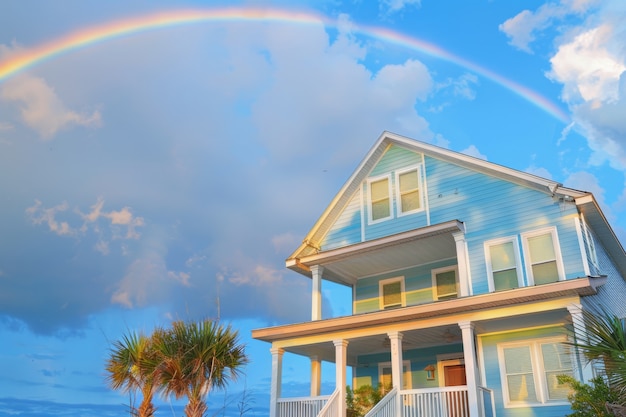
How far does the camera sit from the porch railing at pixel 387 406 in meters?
13.0

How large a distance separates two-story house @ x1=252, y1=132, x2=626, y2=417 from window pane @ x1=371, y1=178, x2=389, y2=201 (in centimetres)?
4

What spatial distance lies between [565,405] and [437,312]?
11.2 feet

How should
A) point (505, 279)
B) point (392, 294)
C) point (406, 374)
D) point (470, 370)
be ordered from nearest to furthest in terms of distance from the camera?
point (470, 370)
point (505, 279)
point (406, 374)
point (392, 294)

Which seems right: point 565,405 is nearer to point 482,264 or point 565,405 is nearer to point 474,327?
point 474,327

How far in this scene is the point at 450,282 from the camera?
16547 millimetres

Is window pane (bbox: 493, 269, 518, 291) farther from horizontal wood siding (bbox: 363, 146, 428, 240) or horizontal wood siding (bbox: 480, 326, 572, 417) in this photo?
horizontal wood siding (bbox: 363, 146, 428, 240)

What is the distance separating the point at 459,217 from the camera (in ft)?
51.0

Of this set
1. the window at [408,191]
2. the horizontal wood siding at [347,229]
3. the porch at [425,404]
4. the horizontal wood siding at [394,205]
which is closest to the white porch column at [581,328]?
the porch at [425,404]

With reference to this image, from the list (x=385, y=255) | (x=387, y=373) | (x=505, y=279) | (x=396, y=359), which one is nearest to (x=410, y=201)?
(x=385, y=255)

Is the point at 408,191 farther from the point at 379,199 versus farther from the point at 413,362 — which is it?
the point at 413,362

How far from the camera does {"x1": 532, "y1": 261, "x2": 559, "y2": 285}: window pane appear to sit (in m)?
13.7

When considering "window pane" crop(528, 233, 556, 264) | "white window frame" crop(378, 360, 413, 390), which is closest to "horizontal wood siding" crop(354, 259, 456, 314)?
"white window frame" crop(378, 360, 413, 390)

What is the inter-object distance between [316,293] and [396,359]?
406cm

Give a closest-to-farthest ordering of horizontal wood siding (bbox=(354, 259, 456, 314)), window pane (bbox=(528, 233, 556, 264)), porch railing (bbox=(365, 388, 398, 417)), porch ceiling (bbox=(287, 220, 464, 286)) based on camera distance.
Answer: porch railing (bbox=(365, 388, 398, 417)) → window pane (bbox=(528, 233, 556, 264)) → porch ceiling (bbox=(287, 220, 464, 286)) → horizontal wood siding (bbox=(354, 259, 456, 314))
